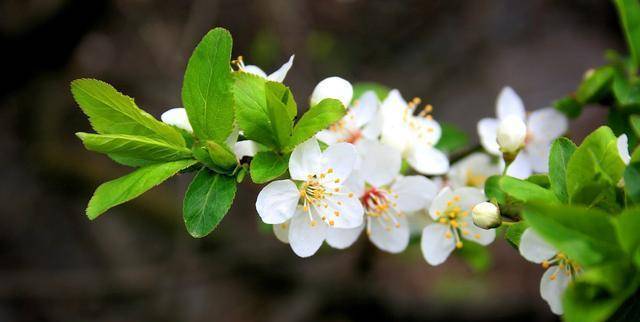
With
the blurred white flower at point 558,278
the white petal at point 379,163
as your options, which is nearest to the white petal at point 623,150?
the blurred white flower at point 558,278

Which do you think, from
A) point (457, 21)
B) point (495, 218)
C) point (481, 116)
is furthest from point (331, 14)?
point (495, 218)

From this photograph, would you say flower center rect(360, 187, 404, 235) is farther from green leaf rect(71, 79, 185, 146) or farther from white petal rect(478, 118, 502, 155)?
green leaf rect(71, 79, 185, 146)

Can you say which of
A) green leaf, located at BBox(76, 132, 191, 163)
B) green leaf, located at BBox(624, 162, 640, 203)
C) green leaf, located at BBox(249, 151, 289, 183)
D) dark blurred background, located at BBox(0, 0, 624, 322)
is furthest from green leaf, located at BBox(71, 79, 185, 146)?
dark blurred background, located at BBox(0, 0, 624, 322)

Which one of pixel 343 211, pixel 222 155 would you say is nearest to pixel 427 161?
pixel 343 211

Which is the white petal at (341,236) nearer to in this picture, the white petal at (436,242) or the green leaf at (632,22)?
the white petal at (436,242)

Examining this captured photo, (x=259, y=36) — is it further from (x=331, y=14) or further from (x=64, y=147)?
(x=64, y=147)

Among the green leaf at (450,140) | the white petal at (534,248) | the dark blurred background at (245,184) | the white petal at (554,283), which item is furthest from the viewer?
the dark blurred background at (245,184)
